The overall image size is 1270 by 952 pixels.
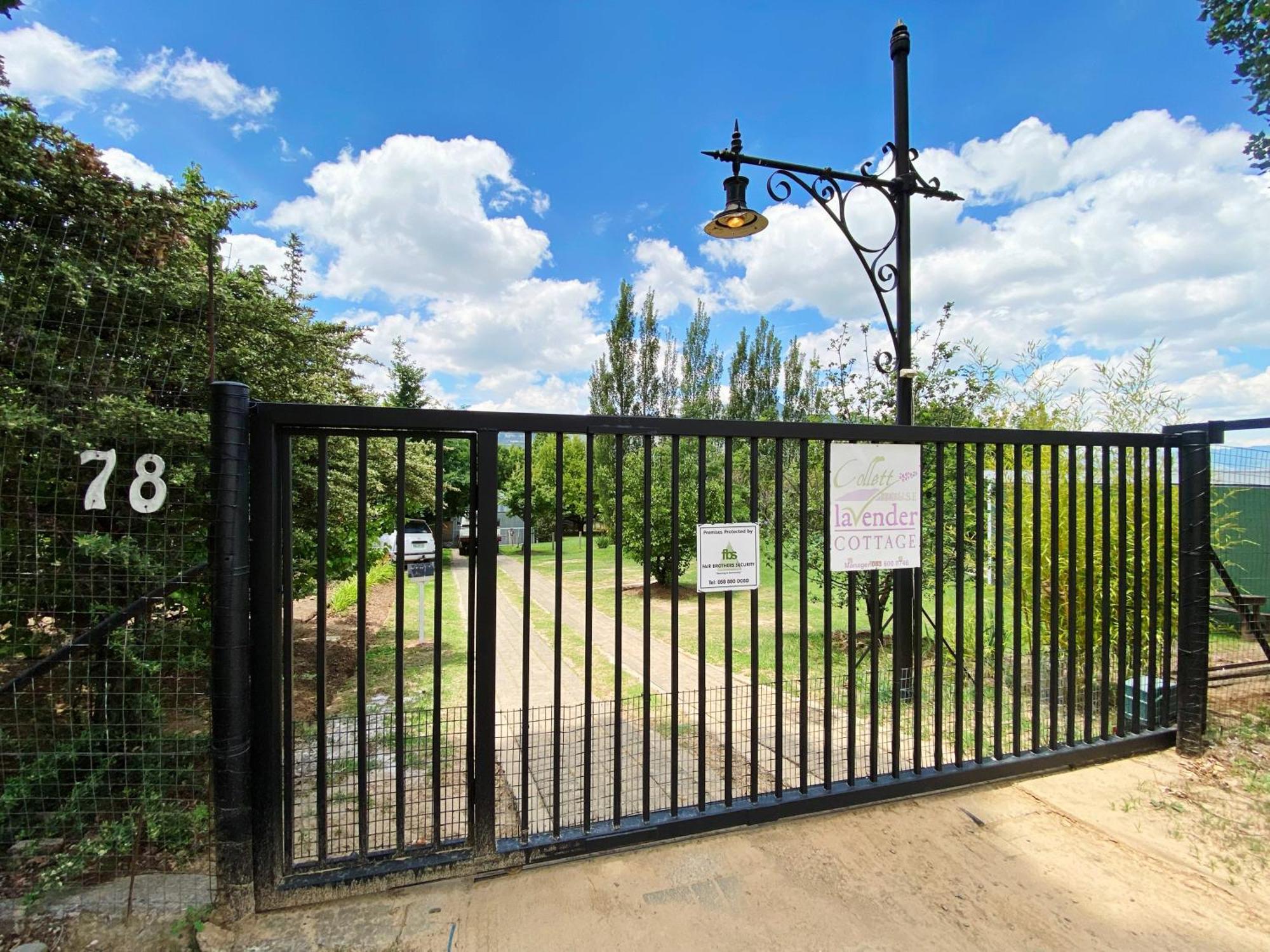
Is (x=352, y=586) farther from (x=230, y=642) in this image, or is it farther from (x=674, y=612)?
(x=674, y=612)

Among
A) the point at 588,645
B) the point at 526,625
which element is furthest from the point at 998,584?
the point at 526,625

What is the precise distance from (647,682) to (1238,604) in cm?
391

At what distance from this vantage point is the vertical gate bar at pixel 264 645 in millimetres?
1895

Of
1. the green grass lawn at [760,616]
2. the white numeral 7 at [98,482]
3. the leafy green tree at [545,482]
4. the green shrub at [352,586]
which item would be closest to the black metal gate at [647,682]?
the green grass lawn at [760,616]

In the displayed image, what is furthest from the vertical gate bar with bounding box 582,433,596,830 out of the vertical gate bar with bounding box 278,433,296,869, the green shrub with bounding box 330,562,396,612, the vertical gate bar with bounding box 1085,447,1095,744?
the green shrub with bounding box 330,562,396,612

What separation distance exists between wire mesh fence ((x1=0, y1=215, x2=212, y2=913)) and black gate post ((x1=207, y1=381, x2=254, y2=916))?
235mm

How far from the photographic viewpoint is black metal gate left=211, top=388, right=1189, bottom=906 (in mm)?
1967

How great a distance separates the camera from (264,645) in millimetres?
1892

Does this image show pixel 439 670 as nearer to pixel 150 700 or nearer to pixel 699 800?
pixel 699 800

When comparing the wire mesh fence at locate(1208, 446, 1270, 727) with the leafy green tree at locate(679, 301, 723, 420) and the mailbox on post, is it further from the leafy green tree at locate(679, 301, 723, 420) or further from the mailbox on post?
the leafy green tree at locate(679, 301, 723, 420)

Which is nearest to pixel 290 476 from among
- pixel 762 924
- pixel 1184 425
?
pixel 762 924

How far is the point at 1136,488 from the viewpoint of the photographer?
10.2 ft

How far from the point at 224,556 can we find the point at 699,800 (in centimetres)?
200

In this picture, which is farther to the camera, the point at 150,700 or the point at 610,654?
the point at 610,654
